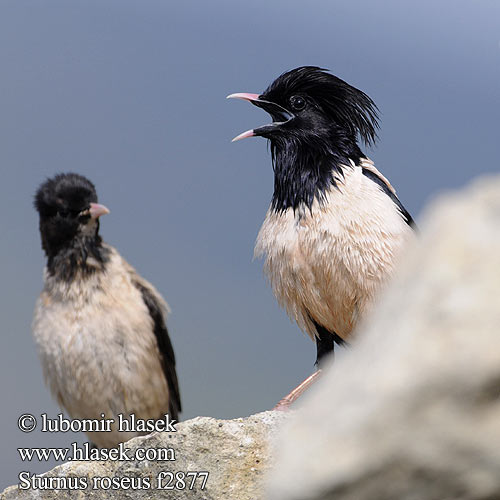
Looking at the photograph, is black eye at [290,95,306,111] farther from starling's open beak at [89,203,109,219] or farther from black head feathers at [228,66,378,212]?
starling's open beak at [89,203,109,219]

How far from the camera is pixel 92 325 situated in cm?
500

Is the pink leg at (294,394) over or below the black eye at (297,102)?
below

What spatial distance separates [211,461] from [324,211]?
149 centimetres

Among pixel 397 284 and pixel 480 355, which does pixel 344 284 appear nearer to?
pixel 397 284

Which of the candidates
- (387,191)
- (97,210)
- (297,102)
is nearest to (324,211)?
(387,191)

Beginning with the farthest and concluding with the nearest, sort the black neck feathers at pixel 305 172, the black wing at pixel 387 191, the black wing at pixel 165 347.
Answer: the black wing at pixel 165 347 → the black wing at pixel 387 191 → the black neck feathers at pixel 305 172

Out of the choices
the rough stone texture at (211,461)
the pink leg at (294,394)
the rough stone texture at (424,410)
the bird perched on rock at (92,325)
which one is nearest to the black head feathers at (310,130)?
the pink leg at (294,394)

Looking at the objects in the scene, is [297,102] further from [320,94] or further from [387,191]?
[387,191]

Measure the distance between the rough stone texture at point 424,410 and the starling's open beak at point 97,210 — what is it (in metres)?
3.91

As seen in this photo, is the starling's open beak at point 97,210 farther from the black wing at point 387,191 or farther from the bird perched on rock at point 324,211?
the black wing at point 387,191

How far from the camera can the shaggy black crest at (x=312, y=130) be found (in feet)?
13.5

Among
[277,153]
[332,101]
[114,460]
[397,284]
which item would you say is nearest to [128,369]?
[114,460]

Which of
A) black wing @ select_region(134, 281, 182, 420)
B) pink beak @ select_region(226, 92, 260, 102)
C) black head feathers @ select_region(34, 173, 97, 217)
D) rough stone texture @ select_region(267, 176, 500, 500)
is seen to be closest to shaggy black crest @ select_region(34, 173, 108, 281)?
black head feathers @ select_region(34, 173, 97, 217)

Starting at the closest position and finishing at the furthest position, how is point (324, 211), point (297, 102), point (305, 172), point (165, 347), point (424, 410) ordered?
point (424, 410), point (324, 211), point (305, 172), point (297, 102), point (165, 347)
